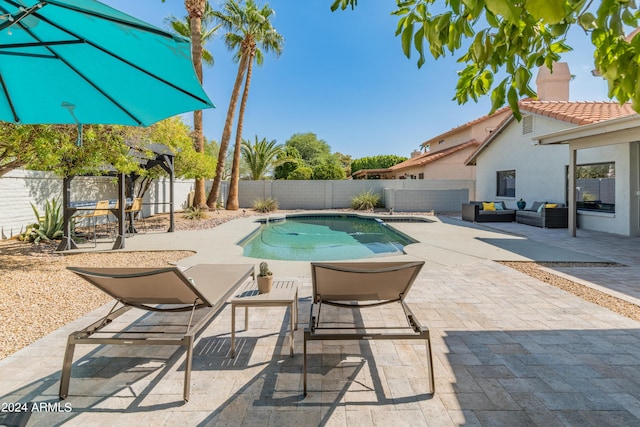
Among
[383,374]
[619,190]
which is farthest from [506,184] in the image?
[383,374]

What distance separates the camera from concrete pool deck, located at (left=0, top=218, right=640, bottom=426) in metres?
2.19

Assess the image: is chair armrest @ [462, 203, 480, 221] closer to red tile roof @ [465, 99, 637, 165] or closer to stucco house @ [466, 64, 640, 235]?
stucco house @ [466, 64, 640, 235]

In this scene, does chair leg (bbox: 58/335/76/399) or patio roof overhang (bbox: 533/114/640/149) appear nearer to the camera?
chair leg (bbox: 58/335/76/399)

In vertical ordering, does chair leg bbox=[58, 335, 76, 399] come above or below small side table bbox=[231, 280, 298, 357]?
below

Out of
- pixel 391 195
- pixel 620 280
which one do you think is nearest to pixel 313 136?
pixel 391 195

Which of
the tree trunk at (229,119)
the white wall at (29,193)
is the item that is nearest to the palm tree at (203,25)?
the tree trunk at (229,119)

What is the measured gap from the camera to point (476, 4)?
3.24ft

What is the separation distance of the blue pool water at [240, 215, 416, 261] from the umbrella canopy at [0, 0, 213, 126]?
18.3 feet

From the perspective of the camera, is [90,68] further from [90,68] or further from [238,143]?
[238,143]

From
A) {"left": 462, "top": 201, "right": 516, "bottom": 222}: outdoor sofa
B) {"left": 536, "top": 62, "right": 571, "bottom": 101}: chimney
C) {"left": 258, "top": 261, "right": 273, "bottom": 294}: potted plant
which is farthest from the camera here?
{"left": 536, "top": 62, "right": 571, "bottom": 101}: chimney

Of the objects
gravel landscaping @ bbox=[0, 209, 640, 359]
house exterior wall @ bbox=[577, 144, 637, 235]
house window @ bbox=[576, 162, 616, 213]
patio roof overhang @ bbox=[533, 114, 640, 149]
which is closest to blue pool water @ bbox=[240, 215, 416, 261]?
gravel landscaping @ bbox=[0, 209, 640, 359]

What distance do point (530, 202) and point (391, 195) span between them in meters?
6.92

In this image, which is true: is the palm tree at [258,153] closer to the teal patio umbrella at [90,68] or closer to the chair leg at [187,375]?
the teal patio umbrella at [90,68]

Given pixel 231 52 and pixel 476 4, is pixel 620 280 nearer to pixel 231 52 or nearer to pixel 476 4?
pixel 476 4
